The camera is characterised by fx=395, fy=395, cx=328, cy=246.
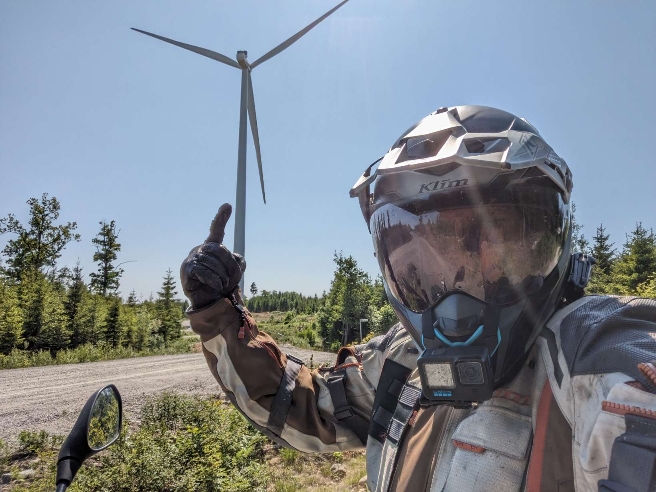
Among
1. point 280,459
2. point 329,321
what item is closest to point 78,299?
point 329,321

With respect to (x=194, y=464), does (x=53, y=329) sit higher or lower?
higher

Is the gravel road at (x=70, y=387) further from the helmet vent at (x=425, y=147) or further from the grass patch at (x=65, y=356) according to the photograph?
the helmet vent at (x=425, y=147)

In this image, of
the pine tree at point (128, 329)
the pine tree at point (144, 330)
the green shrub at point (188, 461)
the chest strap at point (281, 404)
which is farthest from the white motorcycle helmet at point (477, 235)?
the pine tree at point (128, 329)

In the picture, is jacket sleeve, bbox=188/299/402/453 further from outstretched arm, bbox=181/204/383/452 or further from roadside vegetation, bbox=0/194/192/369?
roadside vegetation, bbox=0/194/192/369

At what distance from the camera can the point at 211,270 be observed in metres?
2.02

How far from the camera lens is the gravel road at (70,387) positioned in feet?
24.3

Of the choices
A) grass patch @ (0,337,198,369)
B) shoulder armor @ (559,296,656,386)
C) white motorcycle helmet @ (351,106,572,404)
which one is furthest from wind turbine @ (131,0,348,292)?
grass patch @ (0,337,198,369)

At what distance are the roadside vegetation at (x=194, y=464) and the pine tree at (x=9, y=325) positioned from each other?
1444cm

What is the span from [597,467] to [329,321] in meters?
28.0

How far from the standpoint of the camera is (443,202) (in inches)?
59.3

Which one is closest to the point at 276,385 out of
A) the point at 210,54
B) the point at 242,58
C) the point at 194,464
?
the point at 194,464

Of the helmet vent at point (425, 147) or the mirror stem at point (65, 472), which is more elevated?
the helmet vent at point (425, 147)

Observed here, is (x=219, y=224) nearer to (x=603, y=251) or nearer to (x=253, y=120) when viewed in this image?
(x=253, y=120)

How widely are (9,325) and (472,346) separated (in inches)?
848
